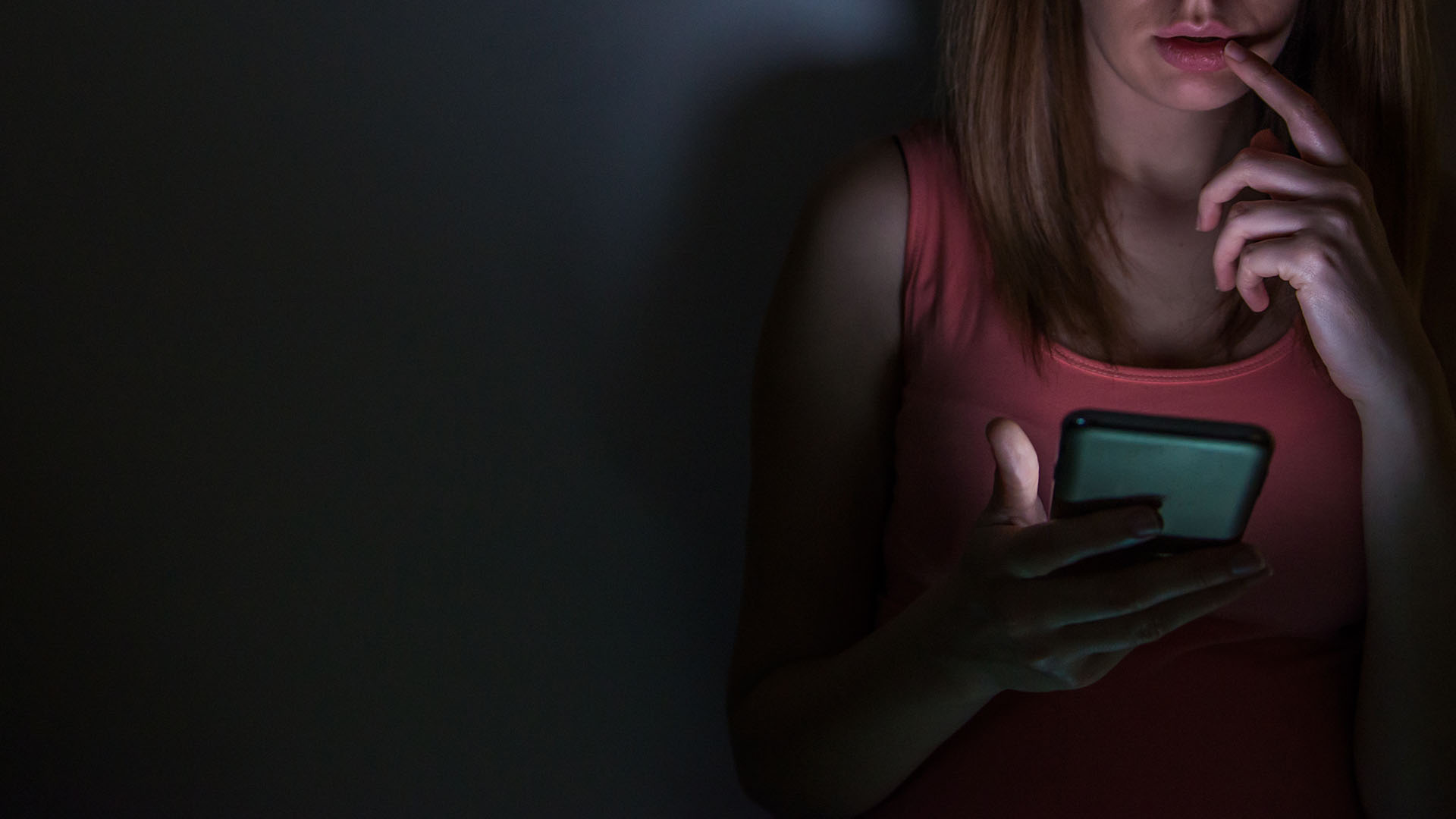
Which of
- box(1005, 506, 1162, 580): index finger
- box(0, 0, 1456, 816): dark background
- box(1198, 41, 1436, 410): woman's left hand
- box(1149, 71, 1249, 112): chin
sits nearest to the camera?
box(1005, 506, 1162, 580): index finger

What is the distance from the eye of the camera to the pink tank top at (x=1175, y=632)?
0.89 meters

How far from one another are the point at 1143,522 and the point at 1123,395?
1.04ft

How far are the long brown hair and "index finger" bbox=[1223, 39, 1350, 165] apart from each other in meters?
0.16

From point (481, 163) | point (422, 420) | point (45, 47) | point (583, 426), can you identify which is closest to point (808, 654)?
point (583, 426)

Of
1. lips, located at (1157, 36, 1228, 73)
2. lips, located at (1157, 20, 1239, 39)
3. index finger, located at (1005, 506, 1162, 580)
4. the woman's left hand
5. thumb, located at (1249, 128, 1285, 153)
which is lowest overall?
index finger, located at (1005, 506, 1162, 580)

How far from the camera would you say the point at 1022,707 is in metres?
0.92

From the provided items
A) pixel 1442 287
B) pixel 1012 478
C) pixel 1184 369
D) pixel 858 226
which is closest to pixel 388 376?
pixel 858 226

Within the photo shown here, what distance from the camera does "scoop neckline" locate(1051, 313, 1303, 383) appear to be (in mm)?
938

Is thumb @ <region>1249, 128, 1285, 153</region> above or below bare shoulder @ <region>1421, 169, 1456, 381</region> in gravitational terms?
above

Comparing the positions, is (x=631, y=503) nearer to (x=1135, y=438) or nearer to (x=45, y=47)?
(x=1135, y=438)

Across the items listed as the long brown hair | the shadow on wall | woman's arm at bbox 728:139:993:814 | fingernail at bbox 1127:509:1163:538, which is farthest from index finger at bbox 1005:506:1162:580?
the shadow on wall

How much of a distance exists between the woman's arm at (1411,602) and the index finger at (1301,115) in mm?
188

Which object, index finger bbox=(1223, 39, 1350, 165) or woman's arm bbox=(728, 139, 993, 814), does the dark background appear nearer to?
woman's arm bbox=(728, 139, 993, 814)

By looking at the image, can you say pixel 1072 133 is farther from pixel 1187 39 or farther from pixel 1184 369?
pixel 1184 369
